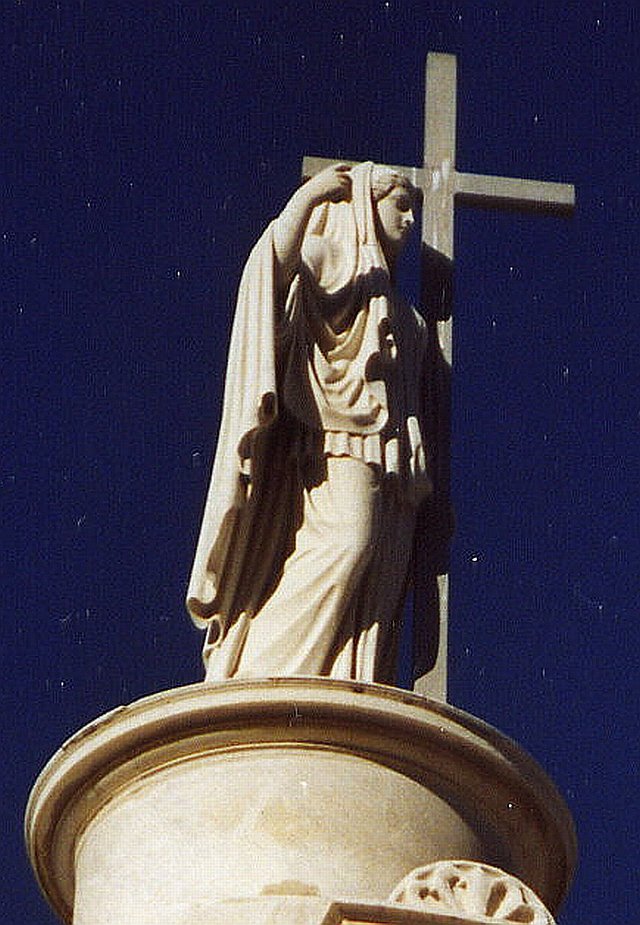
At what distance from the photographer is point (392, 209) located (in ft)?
37.2

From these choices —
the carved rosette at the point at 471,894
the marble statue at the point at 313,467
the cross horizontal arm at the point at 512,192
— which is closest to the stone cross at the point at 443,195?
the cross horizontal arm at the point at 512,192

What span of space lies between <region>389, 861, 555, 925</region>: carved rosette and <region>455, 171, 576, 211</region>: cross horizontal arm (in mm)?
4088

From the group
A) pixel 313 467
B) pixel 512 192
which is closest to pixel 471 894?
pixel 313 467

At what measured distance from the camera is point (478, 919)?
332 inches

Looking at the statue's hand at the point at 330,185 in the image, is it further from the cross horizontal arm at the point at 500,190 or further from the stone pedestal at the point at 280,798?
the stone pedestal at the point at 280,798

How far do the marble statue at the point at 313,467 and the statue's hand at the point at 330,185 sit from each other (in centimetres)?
2

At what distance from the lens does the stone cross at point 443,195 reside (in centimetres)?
1127

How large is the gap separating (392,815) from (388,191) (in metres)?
3.12

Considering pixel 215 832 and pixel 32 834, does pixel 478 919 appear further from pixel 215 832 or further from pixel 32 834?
pixel 32 834

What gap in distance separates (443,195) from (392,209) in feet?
2.21

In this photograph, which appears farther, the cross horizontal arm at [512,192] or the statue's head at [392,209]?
the cross horizontal arm at [512,192]

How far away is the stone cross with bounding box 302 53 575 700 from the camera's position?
11273 mm

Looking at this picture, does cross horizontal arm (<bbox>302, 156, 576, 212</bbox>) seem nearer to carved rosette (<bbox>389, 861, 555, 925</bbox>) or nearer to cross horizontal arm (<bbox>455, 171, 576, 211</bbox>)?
cross horizontal arm (<bbox>455, 171, 576, 211</bbox>)

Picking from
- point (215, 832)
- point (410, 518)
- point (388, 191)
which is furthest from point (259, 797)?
point (388, 191)
